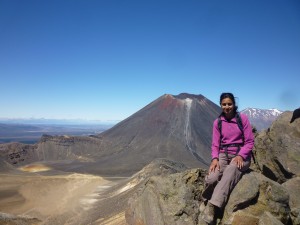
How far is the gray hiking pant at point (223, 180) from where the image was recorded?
611 cm

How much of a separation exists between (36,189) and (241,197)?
34703mm

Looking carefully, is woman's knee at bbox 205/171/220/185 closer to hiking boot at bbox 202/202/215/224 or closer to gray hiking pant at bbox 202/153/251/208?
gray hiking pant at bbox 202/153/251/208

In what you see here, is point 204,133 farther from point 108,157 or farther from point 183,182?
point 183,182

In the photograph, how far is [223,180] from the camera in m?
6.14

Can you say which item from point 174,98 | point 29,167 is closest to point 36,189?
point 29,167

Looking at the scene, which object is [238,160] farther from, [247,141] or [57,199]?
[57,199]

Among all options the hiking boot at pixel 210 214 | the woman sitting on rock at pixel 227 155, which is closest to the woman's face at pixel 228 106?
the woman sitting on rock at pixel 227 155

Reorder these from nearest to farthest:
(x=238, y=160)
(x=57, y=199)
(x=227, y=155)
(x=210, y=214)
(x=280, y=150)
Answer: (x=238, y=160)
(x=210, y=214)
(x=227, y=155)
(x=280, y=150)
(x=57, y=199)

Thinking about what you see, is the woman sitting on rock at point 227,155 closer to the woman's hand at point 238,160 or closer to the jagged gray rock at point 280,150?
the woman's hand at point 238,160

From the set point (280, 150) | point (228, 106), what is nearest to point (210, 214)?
point (228, 106)

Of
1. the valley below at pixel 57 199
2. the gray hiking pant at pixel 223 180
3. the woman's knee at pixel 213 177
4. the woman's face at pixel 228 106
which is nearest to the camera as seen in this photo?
the gray hiking pant at pixel 223 180

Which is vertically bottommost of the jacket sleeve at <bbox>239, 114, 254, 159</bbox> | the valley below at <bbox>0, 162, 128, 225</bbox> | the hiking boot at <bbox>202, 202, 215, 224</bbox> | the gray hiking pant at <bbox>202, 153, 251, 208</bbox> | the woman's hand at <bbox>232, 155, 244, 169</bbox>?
the valley below at <bbox>0, 162, 128, 225</bbox>

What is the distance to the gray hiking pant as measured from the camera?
611 centimetres

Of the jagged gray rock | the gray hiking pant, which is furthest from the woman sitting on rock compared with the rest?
the jagged gray rock
